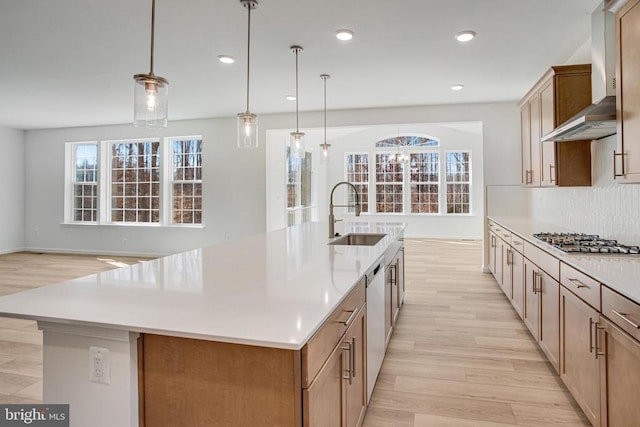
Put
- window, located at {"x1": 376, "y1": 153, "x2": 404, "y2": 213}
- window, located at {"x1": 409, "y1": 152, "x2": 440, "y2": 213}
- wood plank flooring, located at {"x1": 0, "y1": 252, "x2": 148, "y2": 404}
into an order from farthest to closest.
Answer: window, located at {"x1": 376, "y1": 153, "x2": 404, "y2": 213} → window, located at {"x1": 409, "y1": 152, "x2": 440, "y2": 213} → wood plank flooring, located at {"x1": 0, "y1": 252, "x2": 148, "y2": 404}

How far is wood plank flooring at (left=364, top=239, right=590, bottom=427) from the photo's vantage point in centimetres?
220

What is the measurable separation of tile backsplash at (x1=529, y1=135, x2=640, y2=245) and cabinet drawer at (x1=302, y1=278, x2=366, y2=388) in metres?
2.31

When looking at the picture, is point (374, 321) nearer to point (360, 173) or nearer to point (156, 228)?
point (156, 228)

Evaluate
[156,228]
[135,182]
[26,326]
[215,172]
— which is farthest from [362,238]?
[135,182]

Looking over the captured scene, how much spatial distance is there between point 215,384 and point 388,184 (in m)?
10.0

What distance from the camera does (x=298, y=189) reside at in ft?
28.7

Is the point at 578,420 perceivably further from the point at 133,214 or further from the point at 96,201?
the point at 96,201

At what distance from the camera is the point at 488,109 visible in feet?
20.0

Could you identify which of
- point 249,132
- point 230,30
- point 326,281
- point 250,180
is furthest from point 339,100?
point 326,281

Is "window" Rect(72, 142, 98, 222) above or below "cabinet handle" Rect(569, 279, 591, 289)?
above

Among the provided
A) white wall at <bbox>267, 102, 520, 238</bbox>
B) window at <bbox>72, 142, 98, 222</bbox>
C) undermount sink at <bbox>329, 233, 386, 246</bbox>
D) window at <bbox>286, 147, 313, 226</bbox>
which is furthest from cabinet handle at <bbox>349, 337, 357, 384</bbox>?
window at <bbox>72, 142, 98, 222</bbox>

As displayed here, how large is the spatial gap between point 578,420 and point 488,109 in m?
4.97

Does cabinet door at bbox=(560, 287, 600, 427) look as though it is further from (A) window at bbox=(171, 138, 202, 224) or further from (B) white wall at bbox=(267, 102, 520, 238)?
(A) window at bbox=(171, 138, 202, 224)

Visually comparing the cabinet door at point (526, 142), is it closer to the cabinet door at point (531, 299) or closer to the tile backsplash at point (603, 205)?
the tile backsplash at point (603, 205)
